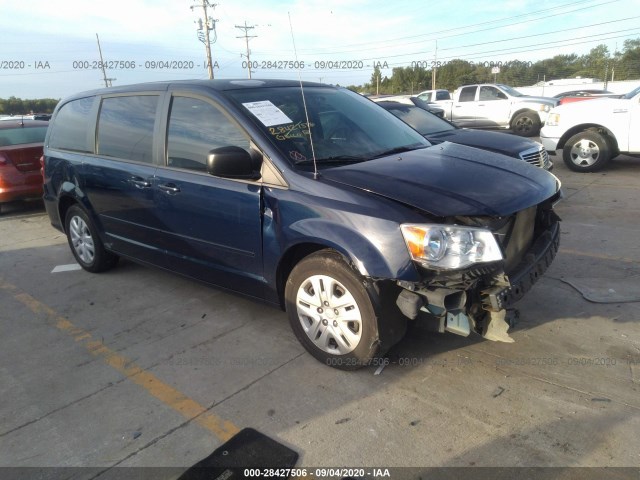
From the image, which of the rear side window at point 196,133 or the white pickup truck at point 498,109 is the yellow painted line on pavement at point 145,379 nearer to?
the rear side window at point 196,133

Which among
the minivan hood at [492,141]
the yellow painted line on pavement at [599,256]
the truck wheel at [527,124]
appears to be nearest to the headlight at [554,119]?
the minivan hood at [492,141]

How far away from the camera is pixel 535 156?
6215mm

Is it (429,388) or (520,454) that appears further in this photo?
(429,388)

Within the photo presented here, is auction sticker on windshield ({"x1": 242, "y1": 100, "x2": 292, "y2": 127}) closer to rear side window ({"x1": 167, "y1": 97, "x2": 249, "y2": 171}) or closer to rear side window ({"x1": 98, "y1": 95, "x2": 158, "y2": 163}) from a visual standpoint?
rear side window ({"x1": 167, "y1": 97, "x2": 249, "y2": 171})

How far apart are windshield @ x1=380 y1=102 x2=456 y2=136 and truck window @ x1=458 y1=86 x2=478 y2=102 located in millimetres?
9529

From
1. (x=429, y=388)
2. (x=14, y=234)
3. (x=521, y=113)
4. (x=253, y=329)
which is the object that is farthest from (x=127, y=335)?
(x=521, y=113)

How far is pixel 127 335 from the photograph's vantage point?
12.3ft

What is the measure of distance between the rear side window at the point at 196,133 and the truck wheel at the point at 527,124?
1367 cm

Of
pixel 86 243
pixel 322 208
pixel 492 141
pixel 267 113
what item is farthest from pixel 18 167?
pixel 492 141

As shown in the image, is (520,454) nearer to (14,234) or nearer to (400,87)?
(14,234)

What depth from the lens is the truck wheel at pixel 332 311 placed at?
111 inches

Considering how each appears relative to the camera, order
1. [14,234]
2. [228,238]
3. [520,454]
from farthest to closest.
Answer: [14,234], [228,238], [520,454]

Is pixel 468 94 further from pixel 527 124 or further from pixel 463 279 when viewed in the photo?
pixel 463 279

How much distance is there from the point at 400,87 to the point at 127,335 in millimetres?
54081
